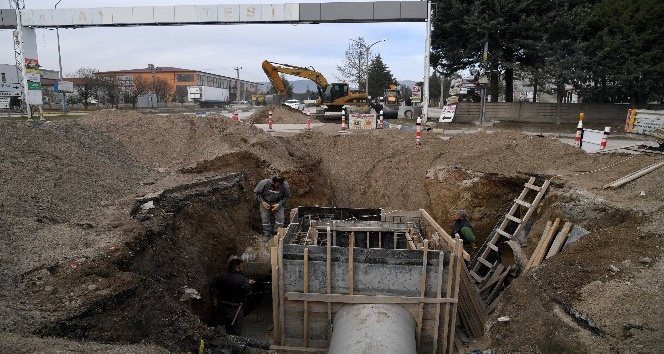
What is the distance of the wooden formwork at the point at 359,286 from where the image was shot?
695 cm

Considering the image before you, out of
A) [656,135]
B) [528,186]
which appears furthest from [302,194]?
[656,135]

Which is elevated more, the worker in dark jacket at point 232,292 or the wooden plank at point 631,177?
the wooden plank at point 631,177

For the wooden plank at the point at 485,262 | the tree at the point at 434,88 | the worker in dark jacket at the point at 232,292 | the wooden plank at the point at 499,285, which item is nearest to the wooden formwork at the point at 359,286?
the worker in dark jacket at the point at 232,292

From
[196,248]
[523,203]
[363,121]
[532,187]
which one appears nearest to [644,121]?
[363,121]

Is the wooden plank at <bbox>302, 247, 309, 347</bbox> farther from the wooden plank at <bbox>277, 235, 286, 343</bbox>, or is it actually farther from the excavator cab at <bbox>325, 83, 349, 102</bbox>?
the excavator cab at <bbox>325, 83, 349, 102</bbox>

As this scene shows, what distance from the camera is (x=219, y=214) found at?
9500 millimetres

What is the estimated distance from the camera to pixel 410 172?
43.1ft

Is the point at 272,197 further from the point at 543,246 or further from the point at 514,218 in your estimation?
the point at 543,246

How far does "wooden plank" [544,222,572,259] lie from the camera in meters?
7.68

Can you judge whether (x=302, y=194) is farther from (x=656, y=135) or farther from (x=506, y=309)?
(x=656, y=135)

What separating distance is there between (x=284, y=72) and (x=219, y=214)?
51.5 feet

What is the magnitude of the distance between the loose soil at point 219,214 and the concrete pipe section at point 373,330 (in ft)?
3.84

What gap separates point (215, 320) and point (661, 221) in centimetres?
748

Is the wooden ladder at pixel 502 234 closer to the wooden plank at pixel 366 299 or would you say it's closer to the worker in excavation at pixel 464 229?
the worker in excavation at pixel 464 229
